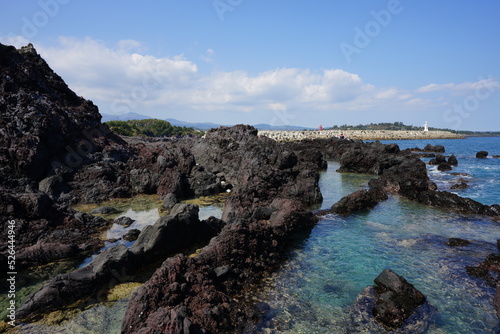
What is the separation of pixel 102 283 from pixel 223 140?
22015 mm

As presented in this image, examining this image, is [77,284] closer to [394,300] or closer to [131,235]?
[131,235]

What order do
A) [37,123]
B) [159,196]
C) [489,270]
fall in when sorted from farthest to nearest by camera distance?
1. [159,196]
2. [37,123]
3. [489,270]

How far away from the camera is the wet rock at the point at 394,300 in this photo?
799 cm

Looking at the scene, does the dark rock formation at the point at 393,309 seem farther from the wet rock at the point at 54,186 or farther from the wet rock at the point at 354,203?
the wet rock at the point at 54,186

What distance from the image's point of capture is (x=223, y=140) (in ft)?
100

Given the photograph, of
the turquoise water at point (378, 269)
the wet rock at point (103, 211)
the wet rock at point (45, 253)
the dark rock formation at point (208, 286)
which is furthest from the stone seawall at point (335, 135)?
the wet rock at point (45, 253)

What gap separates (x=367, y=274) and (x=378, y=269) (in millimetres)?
619

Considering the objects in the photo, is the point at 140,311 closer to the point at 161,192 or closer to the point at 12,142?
the point at 161,192

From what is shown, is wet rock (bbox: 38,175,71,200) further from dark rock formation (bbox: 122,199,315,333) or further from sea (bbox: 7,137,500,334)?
dark rock formation (bbox: 122,199,315,333)

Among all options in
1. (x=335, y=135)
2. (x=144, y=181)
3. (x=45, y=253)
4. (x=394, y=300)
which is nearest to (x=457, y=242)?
(x=394, y=300)

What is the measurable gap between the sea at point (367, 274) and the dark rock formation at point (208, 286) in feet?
2.24

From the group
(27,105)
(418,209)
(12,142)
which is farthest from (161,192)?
(418,209)

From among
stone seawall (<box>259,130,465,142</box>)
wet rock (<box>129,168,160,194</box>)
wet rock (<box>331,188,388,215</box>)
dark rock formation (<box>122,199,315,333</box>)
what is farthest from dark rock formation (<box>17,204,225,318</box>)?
stone seawall (<box>259,130,465,142</box>)

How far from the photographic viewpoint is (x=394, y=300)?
855 cm
